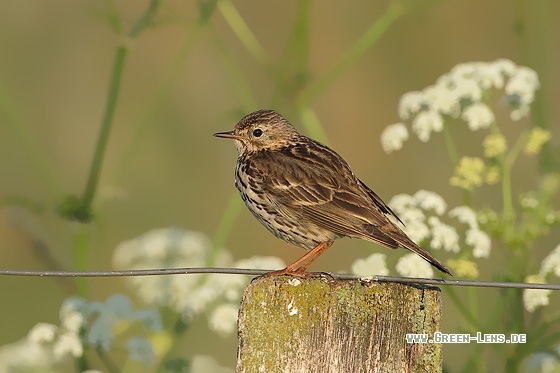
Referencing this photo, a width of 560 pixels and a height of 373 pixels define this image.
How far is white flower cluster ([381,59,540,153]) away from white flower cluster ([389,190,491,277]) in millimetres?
689

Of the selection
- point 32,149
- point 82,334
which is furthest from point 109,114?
point 82,334

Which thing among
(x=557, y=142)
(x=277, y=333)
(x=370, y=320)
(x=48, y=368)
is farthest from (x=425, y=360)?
(x=557, y=142)

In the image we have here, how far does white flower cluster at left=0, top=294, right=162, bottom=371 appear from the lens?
7234mm

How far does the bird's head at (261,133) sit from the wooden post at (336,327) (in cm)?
319

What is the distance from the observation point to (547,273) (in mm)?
7137

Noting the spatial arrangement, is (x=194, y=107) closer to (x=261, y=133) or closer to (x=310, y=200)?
(x=261, y=133)

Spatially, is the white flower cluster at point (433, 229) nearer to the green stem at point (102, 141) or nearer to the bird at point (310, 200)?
the bird at point (310, 200)

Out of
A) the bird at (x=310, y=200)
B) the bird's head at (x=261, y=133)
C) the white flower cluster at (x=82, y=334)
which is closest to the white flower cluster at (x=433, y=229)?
the bird at (x=310, y=200)

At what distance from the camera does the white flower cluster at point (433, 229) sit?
7.13 metres

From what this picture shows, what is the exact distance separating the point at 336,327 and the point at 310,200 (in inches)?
88.1

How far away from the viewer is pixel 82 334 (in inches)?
292

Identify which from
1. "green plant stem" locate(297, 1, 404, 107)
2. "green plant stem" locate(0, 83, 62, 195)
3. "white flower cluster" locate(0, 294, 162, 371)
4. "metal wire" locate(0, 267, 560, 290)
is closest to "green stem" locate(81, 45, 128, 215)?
"green plant stem" locate(0, 83, 62, 195)

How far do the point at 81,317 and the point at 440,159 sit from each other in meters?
5.89

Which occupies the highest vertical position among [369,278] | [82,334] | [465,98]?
[465,98]
